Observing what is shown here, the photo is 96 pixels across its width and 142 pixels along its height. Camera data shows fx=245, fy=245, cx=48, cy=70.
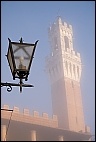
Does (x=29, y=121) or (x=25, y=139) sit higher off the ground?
(x=29, y=121)

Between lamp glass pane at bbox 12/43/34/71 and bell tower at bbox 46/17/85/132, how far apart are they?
24338 mm

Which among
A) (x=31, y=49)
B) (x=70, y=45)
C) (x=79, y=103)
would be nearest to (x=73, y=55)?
(x=70, y=45)

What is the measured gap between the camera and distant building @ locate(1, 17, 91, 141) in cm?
1922

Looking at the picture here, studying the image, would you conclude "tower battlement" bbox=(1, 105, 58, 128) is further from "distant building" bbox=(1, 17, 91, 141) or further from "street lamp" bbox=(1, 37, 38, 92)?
"street lamp" bbox=(1, 37, 38, 92)

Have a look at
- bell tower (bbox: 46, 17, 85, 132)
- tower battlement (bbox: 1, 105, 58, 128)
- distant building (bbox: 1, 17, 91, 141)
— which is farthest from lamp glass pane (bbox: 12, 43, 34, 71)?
bell tower (bbox: 46, 17, 85, 132)

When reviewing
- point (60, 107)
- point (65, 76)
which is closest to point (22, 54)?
point (60, 107)

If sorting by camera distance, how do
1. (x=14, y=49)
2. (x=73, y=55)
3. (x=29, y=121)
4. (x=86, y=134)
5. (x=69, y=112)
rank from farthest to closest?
(x=73, y=55)
(x=69, y=112)
(x=86, y=134)
(x=29, y=121)
(x=14, y=49)

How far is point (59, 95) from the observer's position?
28.9 metres

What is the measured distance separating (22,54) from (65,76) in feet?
90.1

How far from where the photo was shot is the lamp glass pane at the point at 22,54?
2447mm

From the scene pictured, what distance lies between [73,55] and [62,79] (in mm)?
5036

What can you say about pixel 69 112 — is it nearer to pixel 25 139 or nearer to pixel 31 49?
pixel 25 139

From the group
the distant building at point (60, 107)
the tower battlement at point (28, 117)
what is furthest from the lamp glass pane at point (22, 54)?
the tower battlement at point (28, 117)

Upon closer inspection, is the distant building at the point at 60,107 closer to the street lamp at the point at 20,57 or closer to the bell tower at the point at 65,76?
the bell tower at the point at 65,76
